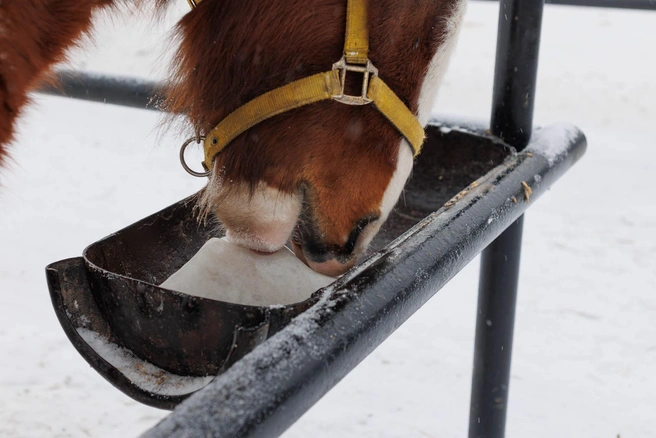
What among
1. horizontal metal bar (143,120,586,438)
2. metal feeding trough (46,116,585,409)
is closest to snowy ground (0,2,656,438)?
metal feeding trough (46,116,585,409)

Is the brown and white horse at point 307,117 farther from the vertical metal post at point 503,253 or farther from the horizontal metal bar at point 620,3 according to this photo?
the horizontal metal bar at point 620,3

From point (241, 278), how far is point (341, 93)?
1.13 ft

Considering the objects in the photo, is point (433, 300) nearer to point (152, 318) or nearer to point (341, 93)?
point (341, 93)

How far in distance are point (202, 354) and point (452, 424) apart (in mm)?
1256

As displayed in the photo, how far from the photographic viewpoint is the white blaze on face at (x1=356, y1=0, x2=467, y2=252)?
115 cm

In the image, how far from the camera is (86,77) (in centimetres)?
191

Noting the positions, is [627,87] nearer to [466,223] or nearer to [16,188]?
[16,188]

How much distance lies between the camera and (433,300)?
2.71 meters

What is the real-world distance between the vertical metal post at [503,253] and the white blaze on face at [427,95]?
0.23m

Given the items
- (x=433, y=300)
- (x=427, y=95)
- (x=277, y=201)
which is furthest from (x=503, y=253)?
(x=433, y=300)

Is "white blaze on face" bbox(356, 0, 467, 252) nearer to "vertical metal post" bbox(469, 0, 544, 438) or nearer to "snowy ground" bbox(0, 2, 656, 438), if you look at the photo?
"vertical metal post" bbox(469, 0, 544, 438)

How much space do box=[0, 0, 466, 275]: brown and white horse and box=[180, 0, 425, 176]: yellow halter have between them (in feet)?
0.05

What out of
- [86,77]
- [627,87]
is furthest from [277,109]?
[627,87]

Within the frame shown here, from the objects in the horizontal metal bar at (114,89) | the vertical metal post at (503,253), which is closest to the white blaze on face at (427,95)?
the vertical metal post at (503,253)
